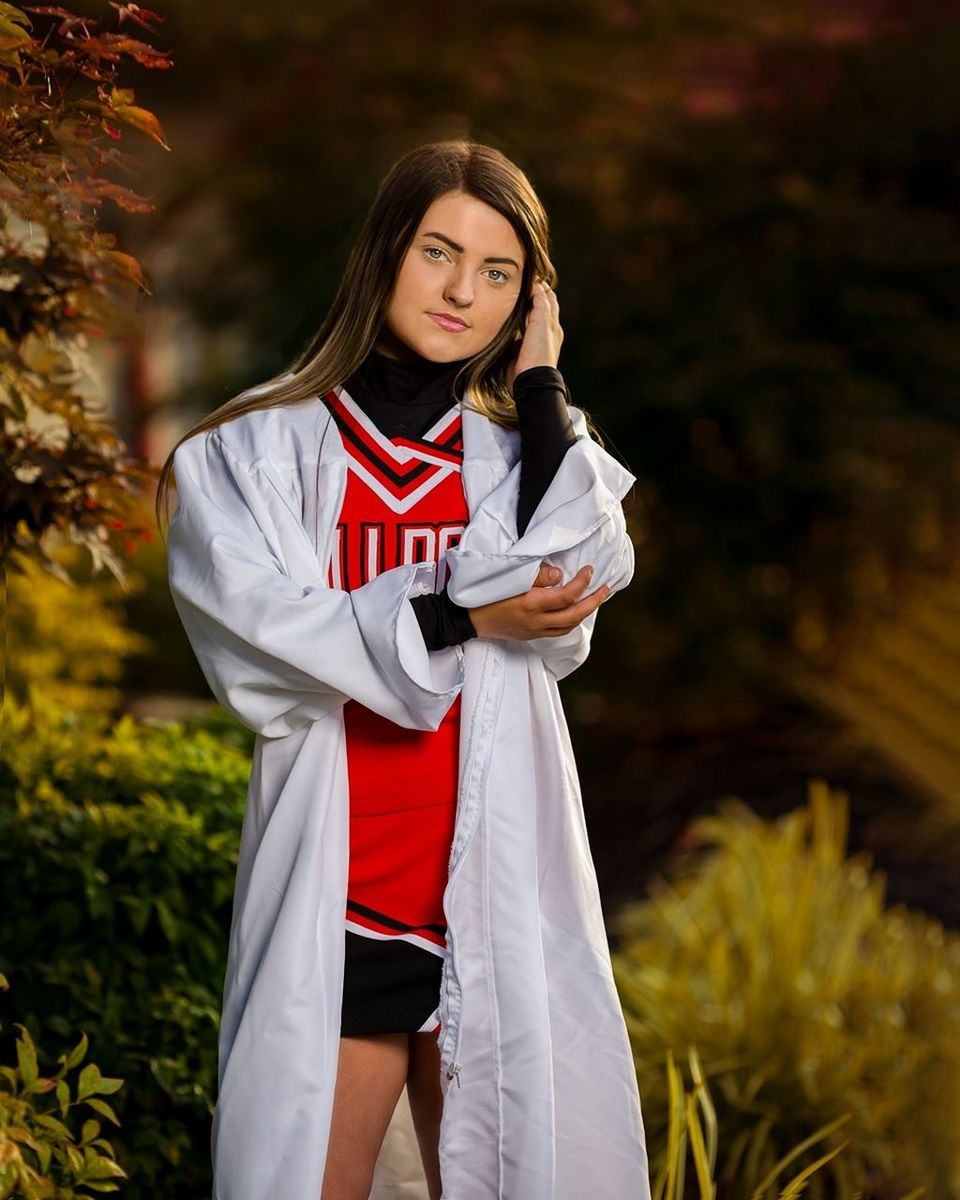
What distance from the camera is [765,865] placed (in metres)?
4.31

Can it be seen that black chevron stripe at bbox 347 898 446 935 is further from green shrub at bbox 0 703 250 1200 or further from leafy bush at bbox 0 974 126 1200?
green shrub at bbox 0 703 250 1200

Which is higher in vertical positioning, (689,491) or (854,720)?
(689,491)

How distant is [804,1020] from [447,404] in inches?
78.3

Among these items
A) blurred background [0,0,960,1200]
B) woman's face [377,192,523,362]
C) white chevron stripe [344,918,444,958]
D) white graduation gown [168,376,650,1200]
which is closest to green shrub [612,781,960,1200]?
blurred background [0,0,960,1200]

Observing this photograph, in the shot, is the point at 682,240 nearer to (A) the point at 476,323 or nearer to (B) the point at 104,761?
(B) the point at 104,761

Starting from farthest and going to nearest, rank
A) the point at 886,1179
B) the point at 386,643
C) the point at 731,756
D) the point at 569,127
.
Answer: the point at 569,127 → the point at 731,756 → the point at 886,1179 → the point at 386,643

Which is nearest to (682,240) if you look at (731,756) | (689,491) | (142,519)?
(689,491)

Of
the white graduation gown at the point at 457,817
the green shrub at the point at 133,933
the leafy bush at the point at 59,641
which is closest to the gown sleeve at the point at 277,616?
the white graduation gown at the point at 457,817

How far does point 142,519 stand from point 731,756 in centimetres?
391

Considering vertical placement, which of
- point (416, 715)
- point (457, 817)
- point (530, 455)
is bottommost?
point (457, 817)

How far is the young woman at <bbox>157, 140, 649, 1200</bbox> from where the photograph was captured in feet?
6.50

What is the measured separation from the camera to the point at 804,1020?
3605 mm

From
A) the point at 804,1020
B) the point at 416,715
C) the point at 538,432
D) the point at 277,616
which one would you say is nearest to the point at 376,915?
the point at 416,715

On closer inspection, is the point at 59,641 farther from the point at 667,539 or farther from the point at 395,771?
the point at 395,771
